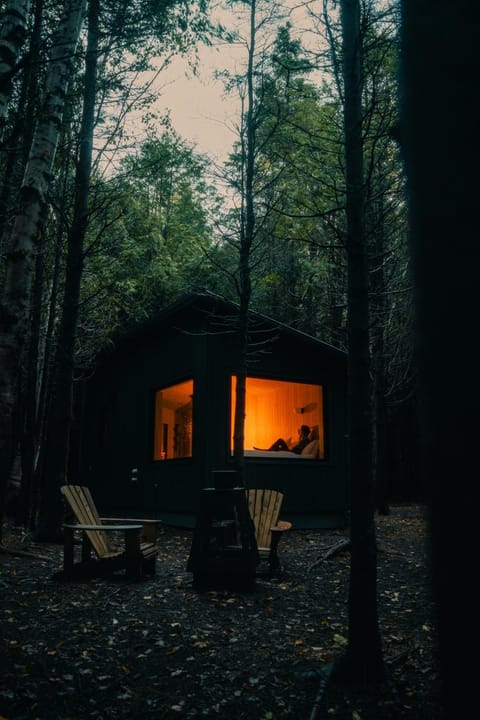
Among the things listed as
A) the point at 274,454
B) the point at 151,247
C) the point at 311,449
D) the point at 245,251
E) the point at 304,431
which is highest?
the point at 151,247

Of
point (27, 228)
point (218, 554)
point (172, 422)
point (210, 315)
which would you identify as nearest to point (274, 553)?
point (218, 554)

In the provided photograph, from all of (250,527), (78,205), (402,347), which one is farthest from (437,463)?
(402,347)

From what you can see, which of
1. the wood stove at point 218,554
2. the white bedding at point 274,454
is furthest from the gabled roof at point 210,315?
the wood stove at point 218,554

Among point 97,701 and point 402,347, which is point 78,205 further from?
point 402,347

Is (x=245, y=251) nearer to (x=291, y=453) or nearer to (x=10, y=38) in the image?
(x=291, y=453)

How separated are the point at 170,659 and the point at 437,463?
3.88 m

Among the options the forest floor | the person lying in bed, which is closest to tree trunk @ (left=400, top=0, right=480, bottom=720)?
the forest floor

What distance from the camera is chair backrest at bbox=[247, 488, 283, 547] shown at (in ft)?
23.3

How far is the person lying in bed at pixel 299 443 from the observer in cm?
1213

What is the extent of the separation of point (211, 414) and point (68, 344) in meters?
3.10

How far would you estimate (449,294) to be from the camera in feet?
2.09

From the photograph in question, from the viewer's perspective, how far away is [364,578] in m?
3.46

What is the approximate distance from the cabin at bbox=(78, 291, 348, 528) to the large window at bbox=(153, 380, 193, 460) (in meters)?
0.02

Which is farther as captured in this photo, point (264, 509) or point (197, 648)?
point (264, 509)
